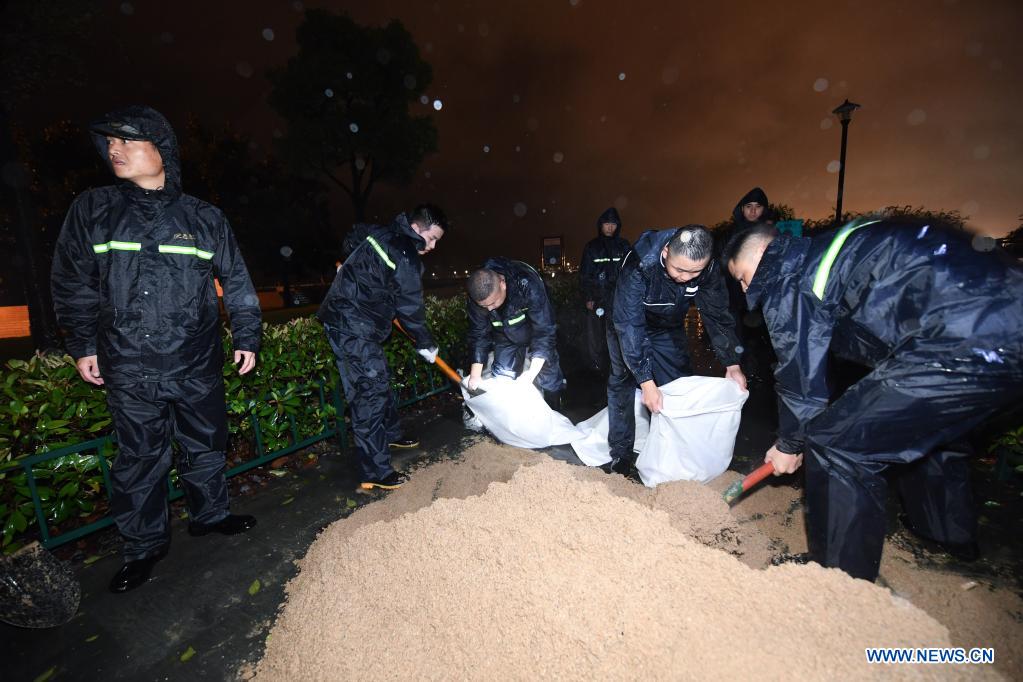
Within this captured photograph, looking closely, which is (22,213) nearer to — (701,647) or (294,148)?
(701,647)

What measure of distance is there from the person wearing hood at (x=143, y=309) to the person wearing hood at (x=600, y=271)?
15.0 feet

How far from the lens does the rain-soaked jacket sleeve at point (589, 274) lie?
6164mm

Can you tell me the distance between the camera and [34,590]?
6.55 feet

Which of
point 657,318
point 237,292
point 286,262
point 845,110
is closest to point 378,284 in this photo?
point 237,292

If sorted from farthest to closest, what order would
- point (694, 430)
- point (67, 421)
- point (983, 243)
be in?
point (694, 430) → point (67, 421) → point (983, 243)

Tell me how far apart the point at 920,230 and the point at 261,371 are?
12.5ft

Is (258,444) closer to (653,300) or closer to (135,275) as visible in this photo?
(135,275)

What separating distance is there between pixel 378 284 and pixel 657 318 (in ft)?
6.32

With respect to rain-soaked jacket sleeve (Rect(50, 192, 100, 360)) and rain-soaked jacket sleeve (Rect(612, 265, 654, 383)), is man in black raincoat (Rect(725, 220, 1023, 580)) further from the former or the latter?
Result: rain-soaked jacket sleeve (Rect(50, 192, 100, 360))

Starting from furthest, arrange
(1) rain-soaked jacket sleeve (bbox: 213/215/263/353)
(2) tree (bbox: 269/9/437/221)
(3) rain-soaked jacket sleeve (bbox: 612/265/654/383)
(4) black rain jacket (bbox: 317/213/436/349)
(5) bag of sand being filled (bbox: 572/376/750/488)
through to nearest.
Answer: (2) tree (bbox: 269/9/437/221) < (4) black rain jacket (bbox: 317/213/436/349) < (3) rain-soaked jacket sleeve (bbox: 612/265/654/383) < (5) bag of sand being filled (bbox: 572/376/750/488) < (1) rain-soaked jacket sleeve (bbox: 213/215/263/353)

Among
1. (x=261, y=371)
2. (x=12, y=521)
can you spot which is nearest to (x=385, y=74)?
(x=261, y=371)

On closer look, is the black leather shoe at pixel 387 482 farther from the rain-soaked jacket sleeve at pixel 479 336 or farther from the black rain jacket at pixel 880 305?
the black rain jacket at pixel 880 305

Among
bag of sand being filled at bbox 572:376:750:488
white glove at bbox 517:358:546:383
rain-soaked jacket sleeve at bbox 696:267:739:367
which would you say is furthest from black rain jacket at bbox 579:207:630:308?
bag of sand being filled at bbox 572:376:750:488

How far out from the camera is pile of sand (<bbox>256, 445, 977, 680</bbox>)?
1.46 metres
